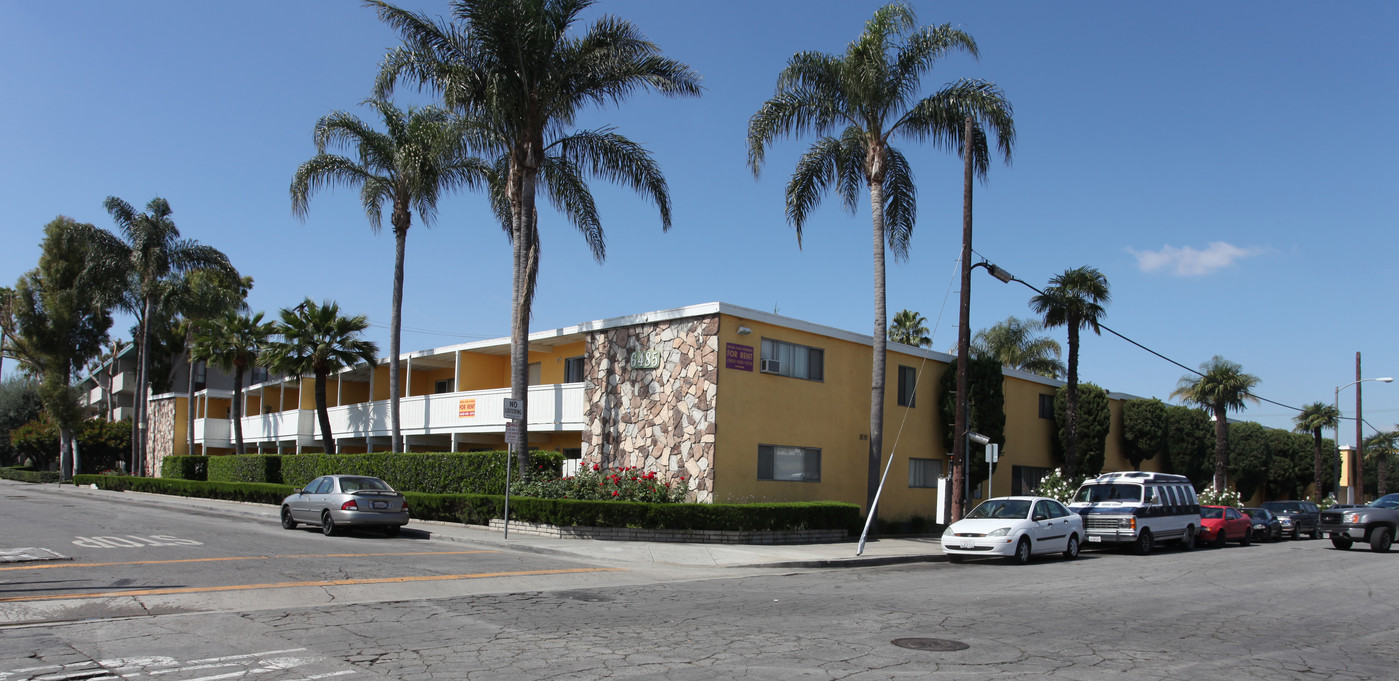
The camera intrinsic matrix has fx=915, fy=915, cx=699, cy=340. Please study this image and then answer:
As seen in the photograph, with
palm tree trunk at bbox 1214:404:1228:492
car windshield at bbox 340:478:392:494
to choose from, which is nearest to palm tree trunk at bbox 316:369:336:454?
car windshield at bbox 340:478:392:494

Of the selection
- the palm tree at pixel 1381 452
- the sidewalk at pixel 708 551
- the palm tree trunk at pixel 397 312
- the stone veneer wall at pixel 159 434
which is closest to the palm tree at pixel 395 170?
the palm tree trunk at pixel 397 312

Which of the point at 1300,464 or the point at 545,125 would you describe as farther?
the point at 1300,464

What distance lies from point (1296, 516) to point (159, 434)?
59003 millimetres

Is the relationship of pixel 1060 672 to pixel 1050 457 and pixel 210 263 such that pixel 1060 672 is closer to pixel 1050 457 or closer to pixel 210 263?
pixel 1050 457

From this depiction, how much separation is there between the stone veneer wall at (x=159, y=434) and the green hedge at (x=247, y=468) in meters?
13.4

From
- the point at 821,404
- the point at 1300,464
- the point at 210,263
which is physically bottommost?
the point at 1300,464

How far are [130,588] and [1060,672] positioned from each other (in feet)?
34.9

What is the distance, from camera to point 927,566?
17.8 m

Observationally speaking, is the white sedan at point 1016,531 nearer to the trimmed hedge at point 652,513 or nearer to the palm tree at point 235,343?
the trimmed hedge at point 652,513

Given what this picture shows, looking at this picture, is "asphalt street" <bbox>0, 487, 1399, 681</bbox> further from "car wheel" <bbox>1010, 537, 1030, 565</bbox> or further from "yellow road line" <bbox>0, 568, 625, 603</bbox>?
"car wheel" <bbox>1010, 537, 1030, 565</bbox>

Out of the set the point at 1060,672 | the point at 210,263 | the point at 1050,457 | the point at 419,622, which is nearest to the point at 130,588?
the point at 419,622

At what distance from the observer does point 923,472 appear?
28.1 meters

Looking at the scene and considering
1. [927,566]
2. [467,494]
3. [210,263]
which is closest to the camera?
[927,566]

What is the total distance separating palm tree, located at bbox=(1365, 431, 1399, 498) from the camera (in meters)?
71.1
